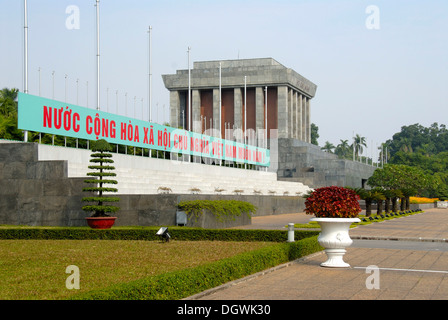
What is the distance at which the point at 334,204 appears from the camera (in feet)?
50.4

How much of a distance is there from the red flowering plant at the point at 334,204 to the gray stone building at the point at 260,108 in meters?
65.9

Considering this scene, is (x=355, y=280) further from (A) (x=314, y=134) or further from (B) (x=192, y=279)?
(A) (x=314, y=134)

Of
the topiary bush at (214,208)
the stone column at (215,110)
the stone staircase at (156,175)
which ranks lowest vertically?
the topiary bush at (214,208)

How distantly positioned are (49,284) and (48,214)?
16.6 metres

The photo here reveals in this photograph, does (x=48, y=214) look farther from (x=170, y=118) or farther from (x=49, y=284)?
(x=170, y=118)

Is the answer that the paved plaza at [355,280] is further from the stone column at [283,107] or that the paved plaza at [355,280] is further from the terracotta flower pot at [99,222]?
the stone column at [283,107]

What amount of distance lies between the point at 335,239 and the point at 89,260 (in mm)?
Result: 6596

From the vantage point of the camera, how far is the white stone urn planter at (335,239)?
15070 millimetres

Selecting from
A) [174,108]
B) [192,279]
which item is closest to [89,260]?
[192,279]

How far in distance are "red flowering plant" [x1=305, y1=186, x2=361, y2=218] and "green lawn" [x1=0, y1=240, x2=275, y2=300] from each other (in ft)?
10.9

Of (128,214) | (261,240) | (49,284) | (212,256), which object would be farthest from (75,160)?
(49,284)

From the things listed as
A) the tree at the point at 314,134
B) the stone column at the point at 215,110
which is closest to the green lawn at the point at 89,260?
the stone column at the point at 215,110
